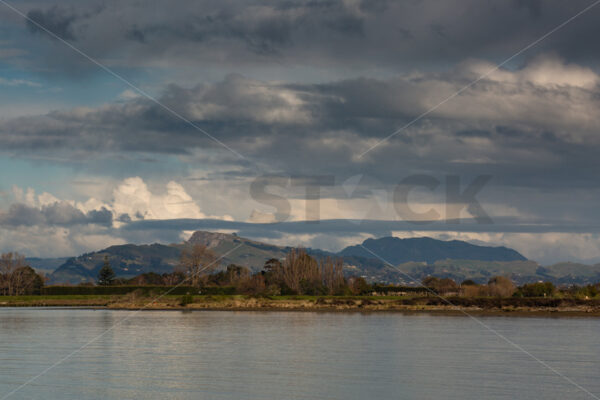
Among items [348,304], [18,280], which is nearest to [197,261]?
[18,280]

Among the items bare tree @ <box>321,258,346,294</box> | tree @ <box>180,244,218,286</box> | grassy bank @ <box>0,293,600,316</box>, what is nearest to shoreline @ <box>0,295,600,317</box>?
grassy bank @ <box>0,293,600,316</box>

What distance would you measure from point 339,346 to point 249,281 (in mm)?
70601

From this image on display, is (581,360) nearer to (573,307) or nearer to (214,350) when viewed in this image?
(214,350)

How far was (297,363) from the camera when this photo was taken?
31531mm

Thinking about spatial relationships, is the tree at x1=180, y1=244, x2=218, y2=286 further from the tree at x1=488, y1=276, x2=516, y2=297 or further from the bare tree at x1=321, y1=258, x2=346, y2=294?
the tree at x1=488, y1=276, x2=516, y2=297

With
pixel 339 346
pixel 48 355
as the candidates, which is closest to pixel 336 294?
pixel 339 346

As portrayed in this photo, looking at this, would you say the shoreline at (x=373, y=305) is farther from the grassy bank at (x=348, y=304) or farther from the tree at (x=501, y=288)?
the tree at (x=501, y=288)

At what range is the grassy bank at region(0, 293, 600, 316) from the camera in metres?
80.6

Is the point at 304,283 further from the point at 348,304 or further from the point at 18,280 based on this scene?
the point at 18,280

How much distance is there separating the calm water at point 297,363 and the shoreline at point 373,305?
89.4 ft

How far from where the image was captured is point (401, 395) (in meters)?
24.1

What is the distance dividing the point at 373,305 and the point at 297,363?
54.6 meters

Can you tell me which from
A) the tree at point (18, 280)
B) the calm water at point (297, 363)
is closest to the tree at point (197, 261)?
the tree at point (18, 280)

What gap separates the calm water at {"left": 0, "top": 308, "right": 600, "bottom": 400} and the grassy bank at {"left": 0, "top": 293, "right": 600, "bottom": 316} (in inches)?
1156
